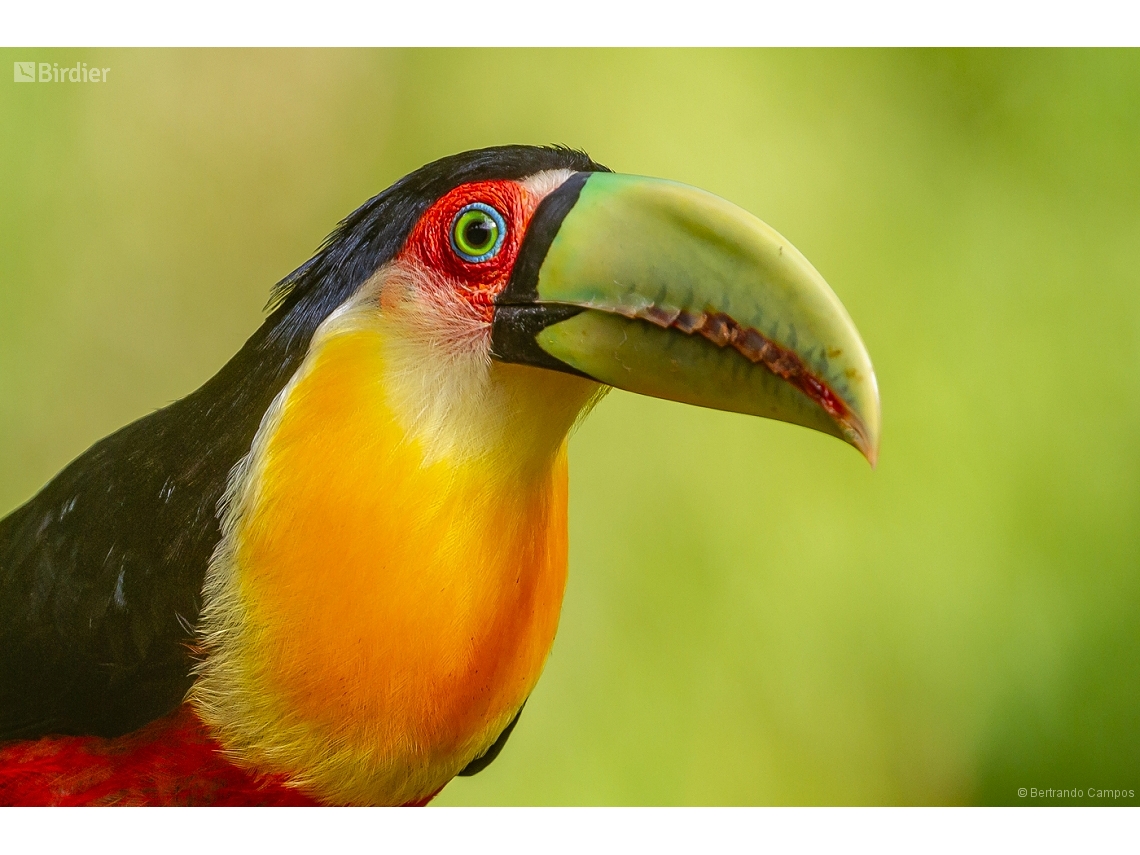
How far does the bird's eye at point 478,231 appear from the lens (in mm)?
1235

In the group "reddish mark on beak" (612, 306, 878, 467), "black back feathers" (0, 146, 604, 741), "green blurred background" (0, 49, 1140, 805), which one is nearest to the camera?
"reddish mark on beak" (612, 306, 878, 467)

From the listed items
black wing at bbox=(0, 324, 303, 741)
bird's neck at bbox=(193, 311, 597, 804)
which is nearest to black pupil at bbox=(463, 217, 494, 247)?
bird's neck at bbox=(193, 311, 597, 804)

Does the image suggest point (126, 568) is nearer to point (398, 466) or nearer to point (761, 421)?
point (398, 466)

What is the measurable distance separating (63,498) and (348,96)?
73cm

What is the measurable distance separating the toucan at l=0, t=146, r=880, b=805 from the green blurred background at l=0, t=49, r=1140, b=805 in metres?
0.28

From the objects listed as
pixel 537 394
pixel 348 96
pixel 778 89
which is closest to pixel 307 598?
pixel 537 394

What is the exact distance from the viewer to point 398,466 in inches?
48.6

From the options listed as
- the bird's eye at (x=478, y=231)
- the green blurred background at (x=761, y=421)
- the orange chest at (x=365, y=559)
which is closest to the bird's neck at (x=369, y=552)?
the orange chest at (x=365, y=559)

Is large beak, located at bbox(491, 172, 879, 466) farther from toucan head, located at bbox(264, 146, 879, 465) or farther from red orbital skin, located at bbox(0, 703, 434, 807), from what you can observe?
red orbital skin, located at bbox(0, 703, 434, 807)

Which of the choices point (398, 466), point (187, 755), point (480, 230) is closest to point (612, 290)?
point (480, 230)

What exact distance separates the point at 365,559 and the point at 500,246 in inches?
16.1

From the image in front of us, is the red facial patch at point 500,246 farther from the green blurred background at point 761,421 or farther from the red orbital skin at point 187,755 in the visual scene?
the green blurred background at point 761,421

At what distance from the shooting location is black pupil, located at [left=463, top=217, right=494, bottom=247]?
4.06ft

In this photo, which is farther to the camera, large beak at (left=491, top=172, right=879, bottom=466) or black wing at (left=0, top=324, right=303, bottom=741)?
black wing at (left=0, top=324, right=303, bottom=741)
